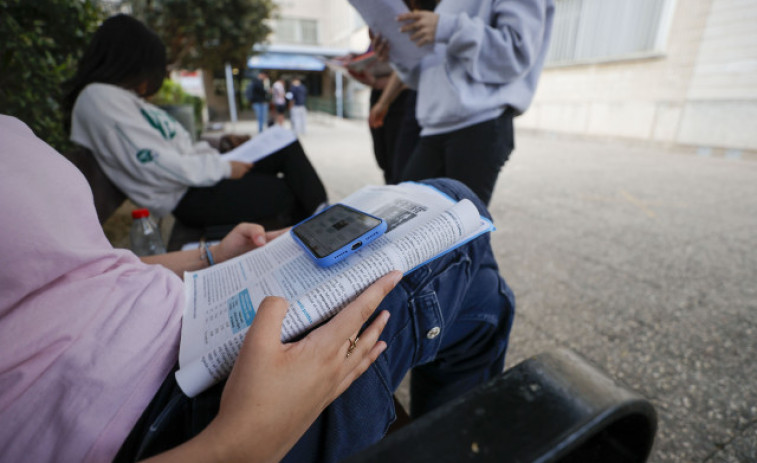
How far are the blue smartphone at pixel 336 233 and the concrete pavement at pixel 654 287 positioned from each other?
0.94 meters

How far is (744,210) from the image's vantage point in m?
3.20

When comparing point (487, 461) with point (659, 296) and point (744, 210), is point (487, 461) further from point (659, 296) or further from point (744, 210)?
point (744, 210)

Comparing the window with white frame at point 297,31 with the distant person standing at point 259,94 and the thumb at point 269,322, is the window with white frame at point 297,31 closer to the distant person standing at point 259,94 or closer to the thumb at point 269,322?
the distant person standing at point 259,94

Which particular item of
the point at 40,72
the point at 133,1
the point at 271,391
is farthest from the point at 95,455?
the point at 133,1

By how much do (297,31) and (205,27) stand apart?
20.5 meters

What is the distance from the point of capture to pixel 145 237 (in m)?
1.79

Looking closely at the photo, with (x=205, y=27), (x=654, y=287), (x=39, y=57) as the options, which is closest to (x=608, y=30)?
(x=205, y=27)

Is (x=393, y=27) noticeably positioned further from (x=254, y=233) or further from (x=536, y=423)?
(x=536, y=423)

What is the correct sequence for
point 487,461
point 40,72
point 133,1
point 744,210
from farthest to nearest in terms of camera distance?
point 133,1 → point 744,210 → point 40,72 → point 487,461

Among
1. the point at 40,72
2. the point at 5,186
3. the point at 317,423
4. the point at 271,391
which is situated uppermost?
the point at 40,72

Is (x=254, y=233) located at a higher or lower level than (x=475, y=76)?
lower

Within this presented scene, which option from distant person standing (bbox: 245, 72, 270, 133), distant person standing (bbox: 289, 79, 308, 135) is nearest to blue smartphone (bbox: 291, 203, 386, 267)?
distant person standing (bbox: 289, 79, 308, 135)

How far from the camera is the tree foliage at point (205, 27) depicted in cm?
495

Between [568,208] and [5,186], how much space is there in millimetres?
3543
